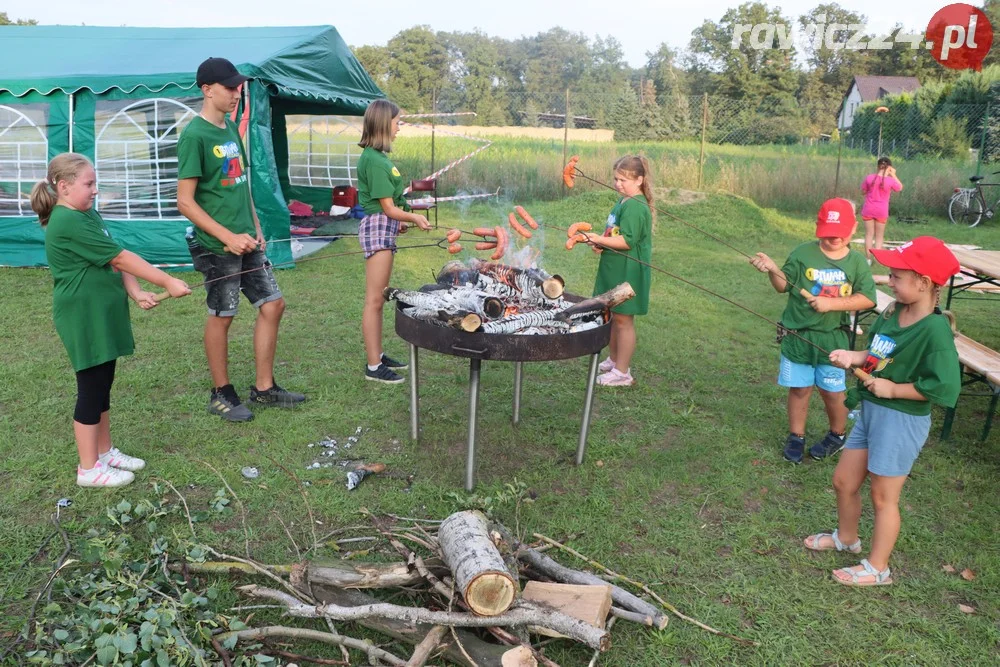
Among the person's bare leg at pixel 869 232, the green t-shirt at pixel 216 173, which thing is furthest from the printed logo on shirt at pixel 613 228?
the person's bare leg at pixel 869 232

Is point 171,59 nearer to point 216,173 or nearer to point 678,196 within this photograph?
point 216,173

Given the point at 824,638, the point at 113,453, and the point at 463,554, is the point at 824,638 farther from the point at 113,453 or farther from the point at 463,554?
the point at 113,453

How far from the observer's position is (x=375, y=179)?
4.72 m

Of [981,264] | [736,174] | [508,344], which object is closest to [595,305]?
[508,344]

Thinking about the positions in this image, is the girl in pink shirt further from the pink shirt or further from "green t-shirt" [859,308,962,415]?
"green t-shirt" [859,308,962,415]

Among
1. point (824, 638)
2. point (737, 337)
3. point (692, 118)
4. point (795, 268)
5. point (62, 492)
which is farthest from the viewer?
point (692, 118)

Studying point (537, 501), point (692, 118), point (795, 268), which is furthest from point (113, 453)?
point (692, 118)

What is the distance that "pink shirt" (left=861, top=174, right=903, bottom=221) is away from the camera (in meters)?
10.0

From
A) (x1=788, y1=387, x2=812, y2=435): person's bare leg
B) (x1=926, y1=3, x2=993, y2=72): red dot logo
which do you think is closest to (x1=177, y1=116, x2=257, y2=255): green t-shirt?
(x1=788, y1=387, x2=812, y2=435): person's bare leg

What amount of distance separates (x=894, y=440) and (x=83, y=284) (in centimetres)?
360

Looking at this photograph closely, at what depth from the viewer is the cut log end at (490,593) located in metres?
2.43

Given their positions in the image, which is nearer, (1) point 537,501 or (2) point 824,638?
(2) point 824,638

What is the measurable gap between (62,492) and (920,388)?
12.6 feet

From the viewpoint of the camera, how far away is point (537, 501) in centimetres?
363
